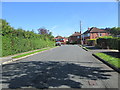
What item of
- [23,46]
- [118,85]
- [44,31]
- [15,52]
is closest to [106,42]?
[23,46]

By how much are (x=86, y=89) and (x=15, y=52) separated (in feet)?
52.1

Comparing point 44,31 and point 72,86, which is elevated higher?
point 44,31

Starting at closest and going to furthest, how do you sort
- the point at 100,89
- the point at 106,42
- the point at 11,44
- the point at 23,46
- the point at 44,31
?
1. the point at 100,89
2. the point at 11,44
3. the point at 23,46
4. the point at 106,42
5. the point at 44,31

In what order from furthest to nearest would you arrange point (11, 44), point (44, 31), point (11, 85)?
point (44, 31) < point (11, 44) < point (11, 85)

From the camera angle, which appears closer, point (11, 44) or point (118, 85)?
point (118, 85)

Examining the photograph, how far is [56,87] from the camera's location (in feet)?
16.2

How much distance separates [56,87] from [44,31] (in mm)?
69810

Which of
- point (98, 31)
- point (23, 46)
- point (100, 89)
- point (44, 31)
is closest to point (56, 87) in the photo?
point (100, 89)

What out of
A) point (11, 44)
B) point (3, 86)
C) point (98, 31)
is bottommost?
point (3, 86)

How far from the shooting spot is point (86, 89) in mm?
4676

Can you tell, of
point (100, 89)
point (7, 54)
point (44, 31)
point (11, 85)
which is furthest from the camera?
point (44, 31)

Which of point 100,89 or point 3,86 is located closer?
point 100,89

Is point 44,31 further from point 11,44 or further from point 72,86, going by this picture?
point 72,86

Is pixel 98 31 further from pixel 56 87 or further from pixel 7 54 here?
pixel 56 87
